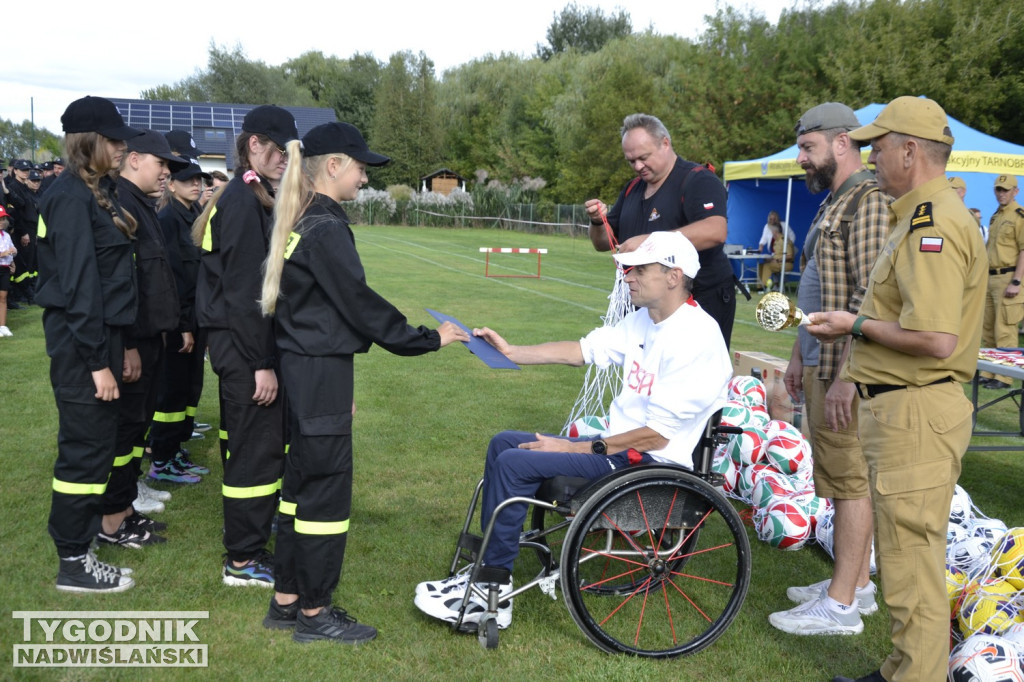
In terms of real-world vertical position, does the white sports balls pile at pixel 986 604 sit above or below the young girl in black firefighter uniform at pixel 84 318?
below

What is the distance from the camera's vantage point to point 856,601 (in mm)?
3777

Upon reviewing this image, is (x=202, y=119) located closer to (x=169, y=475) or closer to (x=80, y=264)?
(x=169, y=475)

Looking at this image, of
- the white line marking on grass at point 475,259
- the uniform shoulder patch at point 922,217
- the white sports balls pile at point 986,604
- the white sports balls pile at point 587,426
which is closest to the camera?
the uniform shoulder patch at point 922,217

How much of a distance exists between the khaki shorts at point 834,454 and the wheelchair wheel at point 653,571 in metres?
0.58

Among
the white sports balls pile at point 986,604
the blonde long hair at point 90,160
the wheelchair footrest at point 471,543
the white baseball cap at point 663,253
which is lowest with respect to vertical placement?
the white sports balls pile at point 986,604

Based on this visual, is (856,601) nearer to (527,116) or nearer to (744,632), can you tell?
(744,632)

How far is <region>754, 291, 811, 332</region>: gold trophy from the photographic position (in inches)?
124

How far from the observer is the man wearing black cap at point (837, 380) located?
3.62 metres

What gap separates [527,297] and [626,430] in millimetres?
12653

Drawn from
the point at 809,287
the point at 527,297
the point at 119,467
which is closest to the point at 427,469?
the point at 119,467

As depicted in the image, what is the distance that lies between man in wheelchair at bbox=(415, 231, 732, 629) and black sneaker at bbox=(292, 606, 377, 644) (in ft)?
0.89

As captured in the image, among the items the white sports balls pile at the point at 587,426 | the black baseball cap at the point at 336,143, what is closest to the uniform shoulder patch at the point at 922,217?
the black baseball cap at the point at 336,143

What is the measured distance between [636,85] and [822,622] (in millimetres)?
46356

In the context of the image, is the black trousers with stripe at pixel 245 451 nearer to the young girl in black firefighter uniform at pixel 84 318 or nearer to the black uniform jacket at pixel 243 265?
the black uniform jacket at pixel 243 265
